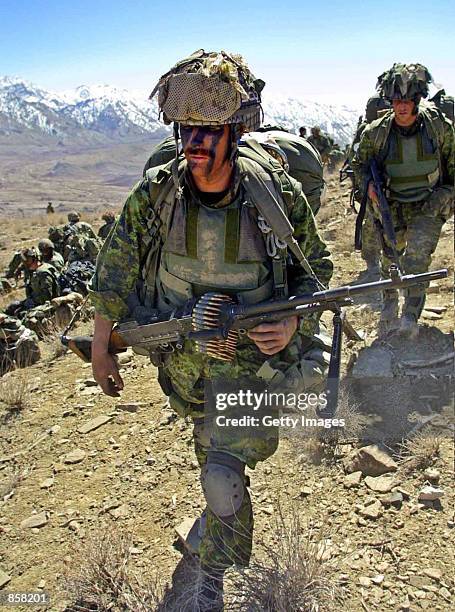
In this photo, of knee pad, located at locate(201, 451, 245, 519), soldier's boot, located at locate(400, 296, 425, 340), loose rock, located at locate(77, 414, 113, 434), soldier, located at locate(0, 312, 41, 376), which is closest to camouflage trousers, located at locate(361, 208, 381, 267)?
soldier's boot, located at locate(400, 296, 425, 340)

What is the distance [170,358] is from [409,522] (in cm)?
142

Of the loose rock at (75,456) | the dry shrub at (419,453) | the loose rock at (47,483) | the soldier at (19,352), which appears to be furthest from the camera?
the soldier at (19,352)

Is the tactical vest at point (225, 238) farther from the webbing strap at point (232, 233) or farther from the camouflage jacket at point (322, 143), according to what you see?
the camouflage jacket at point (322, 143)

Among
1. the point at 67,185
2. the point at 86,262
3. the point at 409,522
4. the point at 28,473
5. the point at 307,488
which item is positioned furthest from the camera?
the point at 67,185

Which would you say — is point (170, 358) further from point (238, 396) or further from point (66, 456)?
point (66, 456)

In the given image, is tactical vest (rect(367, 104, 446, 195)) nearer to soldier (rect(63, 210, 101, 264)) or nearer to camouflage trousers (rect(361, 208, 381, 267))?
camouflage trousers (rect(361, 208, 381, 267))

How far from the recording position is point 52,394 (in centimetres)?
467

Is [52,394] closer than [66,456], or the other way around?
[66,456]

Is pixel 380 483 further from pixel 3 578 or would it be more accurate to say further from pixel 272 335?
pixel 3 578

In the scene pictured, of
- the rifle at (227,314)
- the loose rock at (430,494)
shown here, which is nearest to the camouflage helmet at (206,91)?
the rifle at (227,314)

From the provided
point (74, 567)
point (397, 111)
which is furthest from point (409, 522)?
point (397, 111)

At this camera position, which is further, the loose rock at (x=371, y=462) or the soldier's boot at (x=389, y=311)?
the soldier's boot at (x=389, y=311)

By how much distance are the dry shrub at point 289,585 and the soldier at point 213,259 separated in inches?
5.6

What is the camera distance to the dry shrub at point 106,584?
2.38 m
